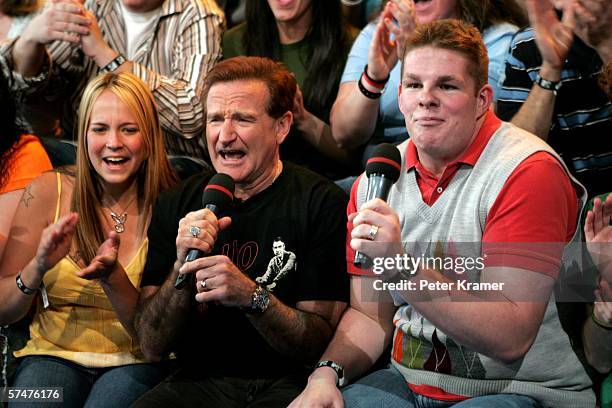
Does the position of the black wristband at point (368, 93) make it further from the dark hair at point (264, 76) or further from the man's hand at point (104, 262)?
the man's hand at point (104, 262)

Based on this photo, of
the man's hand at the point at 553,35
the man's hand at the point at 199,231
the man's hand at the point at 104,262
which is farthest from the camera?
the man's hand at the point at 553,35

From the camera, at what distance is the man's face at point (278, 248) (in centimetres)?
244

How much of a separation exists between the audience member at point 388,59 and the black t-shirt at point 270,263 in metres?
0.50

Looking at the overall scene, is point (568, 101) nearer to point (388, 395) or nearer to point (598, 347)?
point (598, 347)

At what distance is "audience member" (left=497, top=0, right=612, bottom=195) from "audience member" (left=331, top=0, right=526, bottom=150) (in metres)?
0.25

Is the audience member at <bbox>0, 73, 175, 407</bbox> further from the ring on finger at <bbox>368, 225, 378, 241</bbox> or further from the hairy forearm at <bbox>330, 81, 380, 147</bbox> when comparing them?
the ring on finger at <bbox>368, 225, 378, 241</bbox>

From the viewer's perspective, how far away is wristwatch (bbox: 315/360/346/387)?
2.32 metres

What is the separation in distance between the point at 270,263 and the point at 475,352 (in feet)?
2.02

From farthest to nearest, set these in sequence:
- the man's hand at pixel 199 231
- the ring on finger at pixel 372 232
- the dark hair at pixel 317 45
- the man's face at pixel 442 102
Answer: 1. the dark hair at pixel 317 45
2. the man's face at pixel 442 102
3. the man's hand at pixel 199 231
4. the ring on finger at pixel 372 232

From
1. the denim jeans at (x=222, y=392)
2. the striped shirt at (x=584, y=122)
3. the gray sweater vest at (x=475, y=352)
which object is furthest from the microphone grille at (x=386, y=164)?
the striped shirt at (x=584, y=122)

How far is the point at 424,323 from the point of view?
87.6 inches

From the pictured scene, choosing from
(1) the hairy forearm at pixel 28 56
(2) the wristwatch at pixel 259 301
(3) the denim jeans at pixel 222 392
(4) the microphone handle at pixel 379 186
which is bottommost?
(3) the denim jeans at pixel 222 392

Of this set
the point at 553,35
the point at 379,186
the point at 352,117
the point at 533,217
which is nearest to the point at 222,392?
the point at 379,186

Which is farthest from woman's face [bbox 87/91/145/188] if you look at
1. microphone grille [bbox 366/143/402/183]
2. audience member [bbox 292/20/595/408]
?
microphone grille [bbox 366/143/402/183]
